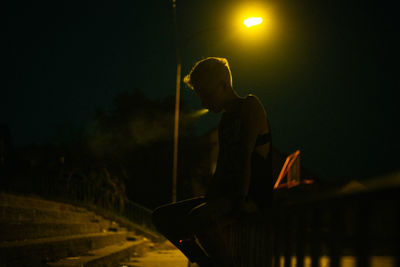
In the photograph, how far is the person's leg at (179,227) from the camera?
238 centimetres

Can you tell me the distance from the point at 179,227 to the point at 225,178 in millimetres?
414

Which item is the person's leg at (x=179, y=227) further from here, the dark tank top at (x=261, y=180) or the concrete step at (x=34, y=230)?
the concrete step at (x=34, y=230)

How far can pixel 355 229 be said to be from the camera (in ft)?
3.92

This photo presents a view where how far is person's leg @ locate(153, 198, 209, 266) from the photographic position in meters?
2.38

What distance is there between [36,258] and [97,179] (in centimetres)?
1273

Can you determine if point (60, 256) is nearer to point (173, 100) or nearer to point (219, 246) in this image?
point (219, 246)

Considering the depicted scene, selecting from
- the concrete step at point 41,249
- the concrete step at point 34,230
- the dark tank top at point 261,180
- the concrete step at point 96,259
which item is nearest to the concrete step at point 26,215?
the concrete step at point 34,230

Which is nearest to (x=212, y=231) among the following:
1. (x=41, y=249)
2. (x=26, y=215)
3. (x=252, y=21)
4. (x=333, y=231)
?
(x=333, y=231)

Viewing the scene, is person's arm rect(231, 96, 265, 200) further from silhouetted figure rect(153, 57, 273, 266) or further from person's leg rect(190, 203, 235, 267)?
person's leg rect(190, 203, 235, 267)

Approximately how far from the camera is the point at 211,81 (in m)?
2.47

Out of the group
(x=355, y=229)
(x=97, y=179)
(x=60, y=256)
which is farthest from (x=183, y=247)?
(x=97, y=179)

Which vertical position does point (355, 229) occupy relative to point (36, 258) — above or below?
above

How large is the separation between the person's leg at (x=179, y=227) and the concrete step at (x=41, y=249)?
8.75 ft

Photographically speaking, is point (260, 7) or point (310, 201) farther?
point (260, 7)
